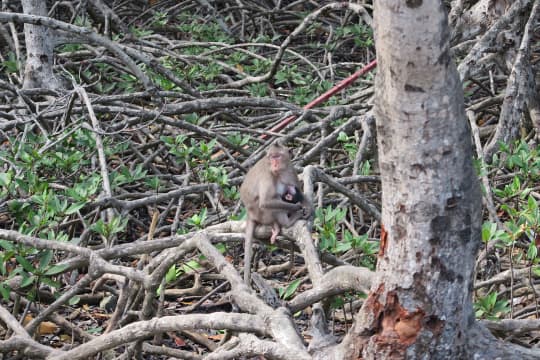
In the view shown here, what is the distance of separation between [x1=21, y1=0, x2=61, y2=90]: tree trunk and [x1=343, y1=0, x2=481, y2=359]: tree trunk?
3.71 meters

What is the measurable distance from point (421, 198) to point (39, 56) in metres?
3.87

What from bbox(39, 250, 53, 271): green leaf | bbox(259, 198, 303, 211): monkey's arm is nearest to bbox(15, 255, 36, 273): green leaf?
bbox(39, 250, 53, 271): green leaf

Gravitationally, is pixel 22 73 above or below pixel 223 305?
above

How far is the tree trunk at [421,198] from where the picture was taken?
2.00 metres

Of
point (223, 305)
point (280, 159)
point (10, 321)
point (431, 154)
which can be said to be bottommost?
point (223, 305)

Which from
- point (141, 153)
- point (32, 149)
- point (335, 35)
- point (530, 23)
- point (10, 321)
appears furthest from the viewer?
point (335, 35)

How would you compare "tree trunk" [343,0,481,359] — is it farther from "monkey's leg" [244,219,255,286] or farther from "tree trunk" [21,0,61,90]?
"tree trunk" [21,0,61,90]

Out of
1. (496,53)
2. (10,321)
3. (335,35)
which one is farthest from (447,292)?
(335,35)

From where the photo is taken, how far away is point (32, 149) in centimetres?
422

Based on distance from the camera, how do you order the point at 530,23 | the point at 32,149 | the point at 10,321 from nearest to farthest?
the point at 10,321
the point at 32,149
the point at 530,23

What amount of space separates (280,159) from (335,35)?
3.76 m

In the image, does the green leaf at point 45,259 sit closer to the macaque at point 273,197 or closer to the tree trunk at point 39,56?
the macaque at point 273,197

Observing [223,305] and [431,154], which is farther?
[223,305]

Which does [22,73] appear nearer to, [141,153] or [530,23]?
[141,153]
